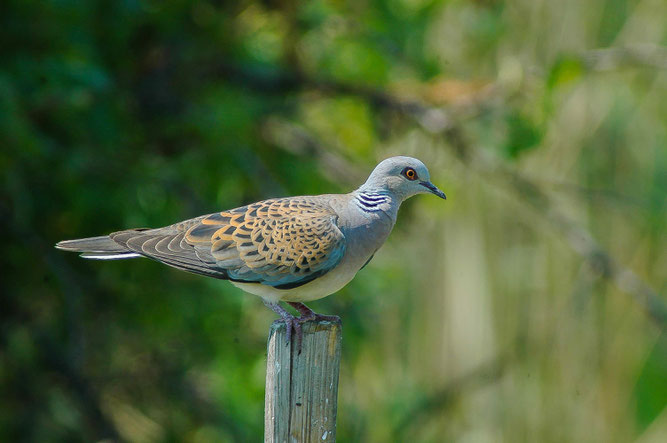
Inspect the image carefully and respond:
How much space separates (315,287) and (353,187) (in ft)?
10.5

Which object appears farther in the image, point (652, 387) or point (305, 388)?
point (652, 387)

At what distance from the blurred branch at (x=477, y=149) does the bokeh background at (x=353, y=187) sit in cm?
2

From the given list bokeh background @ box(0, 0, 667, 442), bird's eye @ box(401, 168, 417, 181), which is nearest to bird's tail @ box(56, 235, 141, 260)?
bird's eye @ box(401, 168, 417, 181)

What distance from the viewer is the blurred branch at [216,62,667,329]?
5.83 m

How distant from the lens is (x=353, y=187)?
6.54m

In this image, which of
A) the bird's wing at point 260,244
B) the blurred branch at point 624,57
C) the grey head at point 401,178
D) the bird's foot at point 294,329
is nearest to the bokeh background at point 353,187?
the blurred branch at point 624,57

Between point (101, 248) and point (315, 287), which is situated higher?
point (101, 248)

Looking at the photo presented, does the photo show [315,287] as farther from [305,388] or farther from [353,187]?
[353,187]

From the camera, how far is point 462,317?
7.23m

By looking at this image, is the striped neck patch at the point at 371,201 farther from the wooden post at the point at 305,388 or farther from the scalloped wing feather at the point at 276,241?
the wooden post at the point at 305,388

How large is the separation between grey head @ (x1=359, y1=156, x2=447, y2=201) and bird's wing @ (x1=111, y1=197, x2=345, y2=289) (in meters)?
0.23

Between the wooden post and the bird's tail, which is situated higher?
the bird's tail

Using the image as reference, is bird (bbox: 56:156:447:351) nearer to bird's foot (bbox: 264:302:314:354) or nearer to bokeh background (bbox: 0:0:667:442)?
bird's foot (bbox: 264:302:314:354)

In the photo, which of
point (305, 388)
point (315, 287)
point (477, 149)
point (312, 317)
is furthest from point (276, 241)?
point (477, 149)
